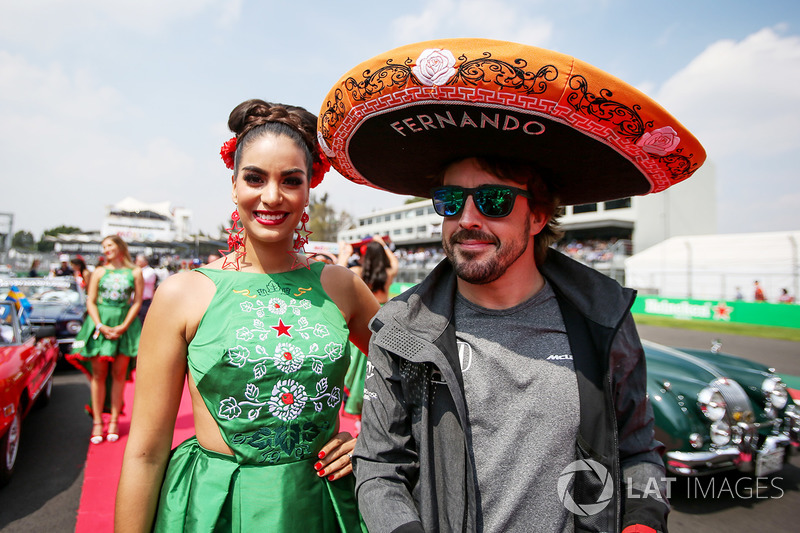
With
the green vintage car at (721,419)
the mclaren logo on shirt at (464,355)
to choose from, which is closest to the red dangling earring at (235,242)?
the mclaren logo on shirt at (464,355)

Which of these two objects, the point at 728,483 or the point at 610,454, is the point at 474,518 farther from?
the point at 728,483

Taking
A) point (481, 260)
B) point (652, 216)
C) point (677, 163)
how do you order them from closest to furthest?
point (677, 163)
point (481, 260)
point (652, 216)

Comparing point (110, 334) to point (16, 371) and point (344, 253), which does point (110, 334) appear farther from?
point (344, 253)

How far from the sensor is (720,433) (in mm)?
3346

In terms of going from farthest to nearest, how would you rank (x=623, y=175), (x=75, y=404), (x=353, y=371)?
(x=75, y=404)
(x=353, y=371)
(x=623, y=175)

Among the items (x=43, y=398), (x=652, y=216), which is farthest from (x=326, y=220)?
(x=43, y=398)

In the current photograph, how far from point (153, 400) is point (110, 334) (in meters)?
3.91

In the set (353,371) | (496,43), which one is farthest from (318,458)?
(353,371)

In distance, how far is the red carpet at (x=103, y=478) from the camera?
3266 mm

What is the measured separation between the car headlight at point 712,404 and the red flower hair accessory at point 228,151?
362cm

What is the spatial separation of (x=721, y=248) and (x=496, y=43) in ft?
110

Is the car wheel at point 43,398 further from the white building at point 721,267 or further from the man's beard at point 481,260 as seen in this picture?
the white building at point 721,267

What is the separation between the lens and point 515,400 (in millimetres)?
1427

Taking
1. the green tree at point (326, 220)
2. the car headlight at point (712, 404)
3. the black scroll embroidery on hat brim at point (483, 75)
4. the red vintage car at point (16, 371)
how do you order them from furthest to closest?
the green tree at point (326, 220), the red vintage car at point (16, 371), the car headlight at point (712, 404), the black scroll embroidery on hat brim at point (483, 75)
